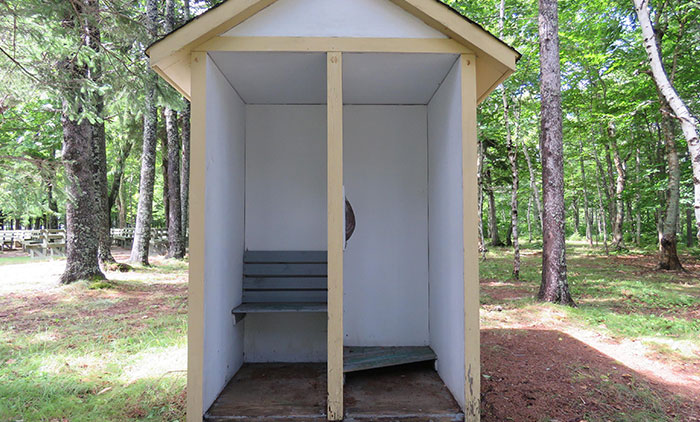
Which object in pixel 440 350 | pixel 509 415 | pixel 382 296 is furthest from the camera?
pixel 382 296

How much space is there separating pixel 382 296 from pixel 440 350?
32.8 inches

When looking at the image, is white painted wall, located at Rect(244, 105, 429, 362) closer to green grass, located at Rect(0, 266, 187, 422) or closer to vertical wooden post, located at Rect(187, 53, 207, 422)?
green grass, located at Rect(0, 266, 187, 422)

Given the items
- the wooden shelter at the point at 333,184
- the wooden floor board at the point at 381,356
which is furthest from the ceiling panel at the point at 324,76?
the wooden floor board at the point at 381,356

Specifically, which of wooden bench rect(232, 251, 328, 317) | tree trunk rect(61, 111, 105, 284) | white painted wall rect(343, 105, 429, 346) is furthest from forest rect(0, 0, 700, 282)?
wooden bench rect(232, 251, 328, 317)

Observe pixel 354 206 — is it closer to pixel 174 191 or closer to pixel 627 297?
pixel 627 297

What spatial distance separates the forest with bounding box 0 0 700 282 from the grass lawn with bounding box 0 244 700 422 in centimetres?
161

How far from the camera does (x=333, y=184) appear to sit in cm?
279

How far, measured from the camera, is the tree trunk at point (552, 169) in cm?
636

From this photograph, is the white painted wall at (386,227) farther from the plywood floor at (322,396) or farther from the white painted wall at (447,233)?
the plywood floor at (322,396)

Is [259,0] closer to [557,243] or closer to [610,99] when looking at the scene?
[557,243]

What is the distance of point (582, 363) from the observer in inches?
163

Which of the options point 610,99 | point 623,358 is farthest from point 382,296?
point 610,99

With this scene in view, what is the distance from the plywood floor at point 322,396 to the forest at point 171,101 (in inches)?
173

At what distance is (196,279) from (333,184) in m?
1.22
